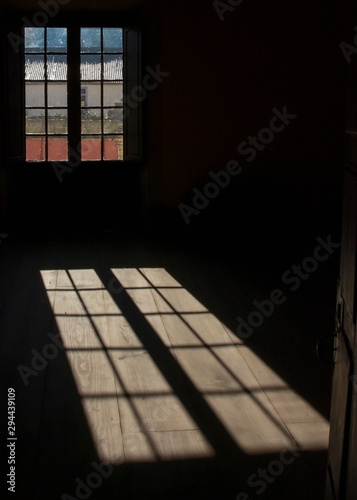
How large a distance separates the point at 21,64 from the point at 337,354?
681 cm

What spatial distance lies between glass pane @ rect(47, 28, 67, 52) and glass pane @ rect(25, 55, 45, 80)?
178 mm

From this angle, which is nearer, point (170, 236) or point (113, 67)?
point (170, 236)

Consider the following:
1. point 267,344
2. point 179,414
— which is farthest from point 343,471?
point 267,344

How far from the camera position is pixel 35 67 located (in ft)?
26.2

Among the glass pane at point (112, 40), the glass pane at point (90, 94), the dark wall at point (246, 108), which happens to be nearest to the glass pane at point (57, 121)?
the glass pane at point (90, 94)

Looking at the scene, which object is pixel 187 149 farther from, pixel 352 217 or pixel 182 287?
pixel 352 217

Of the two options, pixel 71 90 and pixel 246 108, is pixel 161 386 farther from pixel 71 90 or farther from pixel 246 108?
pixel 71 90

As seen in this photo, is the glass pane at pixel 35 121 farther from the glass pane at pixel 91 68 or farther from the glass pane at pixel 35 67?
the glass pane at pixel 91 68

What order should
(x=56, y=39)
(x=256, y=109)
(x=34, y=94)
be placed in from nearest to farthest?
(x=256, y=109), (x=56, y=39), (x=34, y=94)

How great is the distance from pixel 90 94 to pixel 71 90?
0.23m

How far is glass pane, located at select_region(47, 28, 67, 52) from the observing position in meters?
7.88

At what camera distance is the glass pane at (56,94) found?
797cm

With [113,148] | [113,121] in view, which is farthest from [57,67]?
[113,148]

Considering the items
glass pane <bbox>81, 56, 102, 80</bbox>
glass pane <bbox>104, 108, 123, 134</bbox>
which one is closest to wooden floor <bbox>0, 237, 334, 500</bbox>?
glass pane <bbox>104, 108, 123, 134</bbox>
